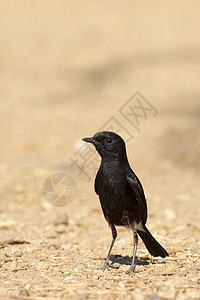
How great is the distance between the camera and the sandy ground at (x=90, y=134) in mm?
5352

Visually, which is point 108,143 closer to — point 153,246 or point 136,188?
point 136,188

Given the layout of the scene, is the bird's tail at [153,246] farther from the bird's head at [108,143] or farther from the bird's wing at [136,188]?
the bird's head at [108,143]

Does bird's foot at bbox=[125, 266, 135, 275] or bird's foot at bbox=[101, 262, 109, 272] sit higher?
bird's foot at bbox=[101, 262, 109, 272]

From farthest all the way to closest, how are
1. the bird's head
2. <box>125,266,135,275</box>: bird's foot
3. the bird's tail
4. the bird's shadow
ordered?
1. the bird's shadow
2. the bird's tail
3. the bird's head
4. <box>125,266,135,275</box>: bird's foot

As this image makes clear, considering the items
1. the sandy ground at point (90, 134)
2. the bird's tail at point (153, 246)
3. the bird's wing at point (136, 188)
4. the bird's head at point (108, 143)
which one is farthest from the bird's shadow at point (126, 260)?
the bird's head at point (108, 143)

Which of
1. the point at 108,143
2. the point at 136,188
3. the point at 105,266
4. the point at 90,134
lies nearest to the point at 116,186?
the point at 136,188

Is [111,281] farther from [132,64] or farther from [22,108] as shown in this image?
[132,64]

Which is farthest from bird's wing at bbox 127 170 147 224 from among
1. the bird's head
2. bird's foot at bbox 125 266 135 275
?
bird's foot at bbox 125 266 135 275

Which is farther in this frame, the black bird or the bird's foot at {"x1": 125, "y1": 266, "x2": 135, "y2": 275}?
the black bird

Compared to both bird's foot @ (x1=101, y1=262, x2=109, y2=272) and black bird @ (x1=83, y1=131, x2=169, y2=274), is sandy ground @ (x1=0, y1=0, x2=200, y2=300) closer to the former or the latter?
bird's foot @ (x1=101, y1=262, x2=109, y2=272)

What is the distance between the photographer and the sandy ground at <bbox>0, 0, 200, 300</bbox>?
5.35m

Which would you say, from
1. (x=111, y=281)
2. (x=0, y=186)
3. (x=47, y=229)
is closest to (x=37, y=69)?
(x=0, y=186)

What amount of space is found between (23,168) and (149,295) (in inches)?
301

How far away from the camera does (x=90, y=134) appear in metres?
14.4
